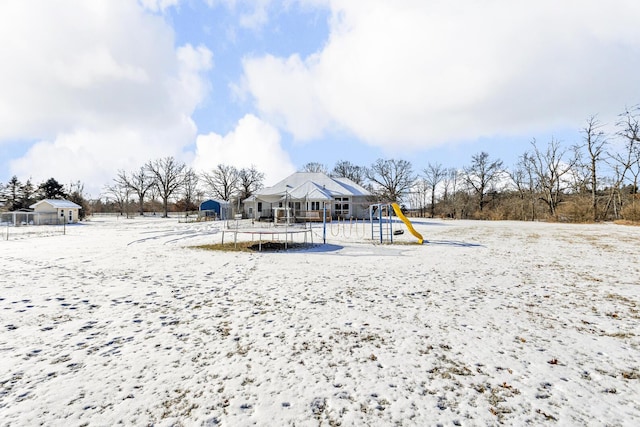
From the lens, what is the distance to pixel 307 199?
36375mm

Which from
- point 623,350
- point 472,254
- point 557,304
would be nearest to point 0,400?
point 623,350

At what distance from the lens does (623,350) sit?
397cm

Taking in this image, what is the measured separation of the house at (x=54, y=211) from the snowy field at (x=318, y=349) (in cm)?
3448

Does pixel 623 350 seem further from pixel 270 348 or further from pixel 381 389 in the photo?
pixel 270 348

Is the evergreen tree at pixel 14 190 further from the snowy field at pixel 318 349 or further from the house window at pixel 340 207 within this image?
the snowy field at pixel 318 349

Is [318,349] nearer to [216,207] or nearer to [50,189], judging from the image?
[216,207]

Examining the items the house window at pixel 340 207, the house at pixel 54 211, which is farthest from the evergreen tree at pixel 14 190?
the house window at pixel 340 207

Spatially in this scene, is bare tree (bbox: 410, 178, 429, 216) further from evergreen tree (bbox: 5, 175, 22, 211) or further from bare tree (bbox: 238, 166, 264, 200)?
evergreen tree (bbox: 5, 175, 22, 211)

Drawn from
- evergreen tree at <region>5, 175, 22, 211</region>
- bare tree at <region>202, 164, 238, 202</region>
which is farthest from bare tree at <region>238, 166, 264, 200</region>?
evergreen tree at <region>5, 175, 22, 211</region>

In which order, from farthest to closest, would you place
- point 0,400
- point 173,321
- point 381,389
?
point 173,321 → point 381,389 → point 0,400

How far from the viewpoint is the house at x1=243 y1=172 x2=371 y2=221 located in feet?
120

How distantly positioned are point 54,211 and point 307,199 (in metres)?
29.5

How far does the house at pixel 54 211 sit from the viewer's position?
34688mm

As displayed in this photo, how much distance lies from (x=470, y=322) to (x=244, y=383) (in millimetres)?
3656
